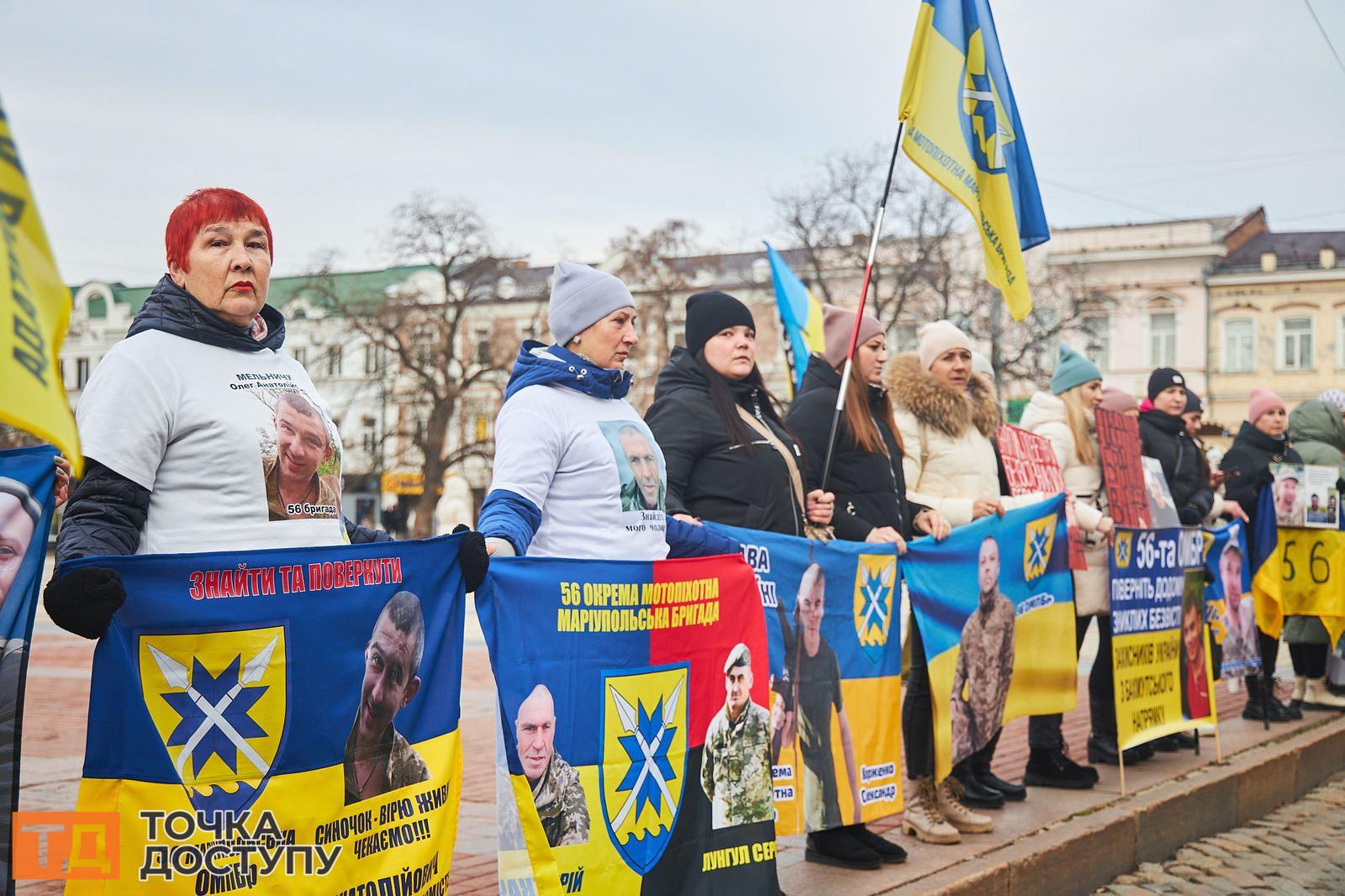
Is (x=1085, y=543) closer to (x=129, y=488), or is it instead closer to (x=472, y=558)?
(x=472, y=558)

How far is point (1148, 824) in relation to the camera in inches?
243

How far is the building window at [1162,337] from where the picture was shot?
183 ft

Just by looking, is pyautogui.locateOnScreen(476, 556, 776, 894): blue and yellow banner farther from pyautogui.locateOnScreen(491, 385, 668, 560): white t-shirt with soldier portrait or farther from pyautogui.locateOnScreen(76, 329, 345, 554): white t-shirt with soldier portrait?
pyautogui.locateOnScreen(76, 329, 345, 554): white t-shirt with soldier portrait

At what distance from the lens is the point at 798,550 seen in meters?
4.96

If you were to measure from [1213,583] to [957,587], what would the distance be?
318cm

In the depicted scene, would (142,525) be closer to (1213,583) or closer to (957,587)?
(957,587)

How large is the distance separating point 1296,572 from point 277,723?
27.4 ft

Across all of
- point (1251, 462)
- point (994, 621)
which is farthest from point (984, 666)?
point (1251, 462)

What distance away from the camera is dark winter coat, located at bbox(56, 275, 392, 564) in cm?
284

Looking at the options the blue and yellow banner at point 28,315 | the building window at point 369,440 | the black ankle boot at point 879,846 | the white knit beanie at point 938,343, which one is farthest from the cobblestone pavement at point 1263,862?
the building window at point 369,440

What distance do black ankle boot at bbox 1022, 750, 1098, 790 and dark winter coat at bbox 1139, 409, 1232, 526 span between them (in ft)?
7.61

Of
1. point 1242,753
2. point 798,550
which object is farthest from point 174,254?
point 1242,753

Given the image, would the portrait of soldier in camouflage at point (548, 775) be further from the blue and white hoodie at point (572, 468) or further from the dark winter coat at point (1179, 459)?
the dark winter coat at point (1179, 459)

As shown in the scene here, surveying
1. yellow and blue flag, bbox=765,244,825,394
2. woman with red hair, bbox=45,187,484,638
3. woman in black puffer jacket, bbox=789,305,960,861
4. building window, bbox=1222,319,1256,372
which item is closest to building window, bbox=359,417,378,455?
building window, bbox=1222,319,1256,372
